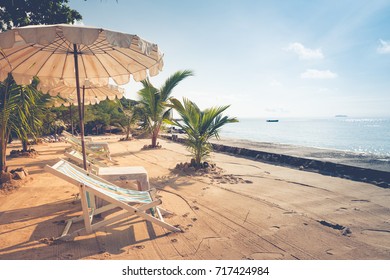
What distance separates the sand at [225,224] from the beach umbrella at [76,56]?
1.45 metres

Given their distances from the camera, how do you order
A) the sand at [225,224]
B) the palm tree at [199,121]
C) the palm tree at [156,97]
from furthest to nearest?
the palm tree at [156,97] < the palm tree at [199,121] < the sand at [225,224]

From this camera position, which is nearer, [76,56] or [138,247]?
[138,247]

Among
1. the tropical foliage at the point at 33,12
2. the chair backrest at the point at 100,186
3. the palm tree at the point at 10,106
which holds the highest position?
the tropical foliage at the point at 33,12

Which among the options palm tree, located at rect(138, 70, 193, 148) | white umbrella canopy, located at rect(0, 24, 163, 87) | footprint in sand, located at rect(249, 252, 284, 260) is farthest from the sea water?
white umbrella canopy, located at rect(0, 24, 163, 87)

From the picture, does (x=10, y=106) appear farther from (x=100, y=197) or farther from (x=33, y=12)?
(x=33, y=12)

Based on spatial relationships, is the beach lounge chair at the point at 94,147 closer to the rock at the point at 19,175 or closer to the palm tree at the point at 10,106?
the rock at the point at 19,175

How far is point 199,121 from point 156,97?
5.75 metres

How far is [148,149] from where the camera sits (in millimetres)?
11727

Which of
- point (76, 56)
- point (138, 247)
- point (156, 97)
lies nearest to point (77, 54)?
point (76, 56)

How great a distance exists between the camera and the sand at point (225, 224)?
105 inches

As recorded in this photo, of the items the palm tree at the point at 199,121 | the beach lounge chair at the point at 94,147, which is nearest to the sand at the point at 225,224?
the palm tree at the point at 199,121

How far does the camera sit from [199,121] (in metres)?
7.07
